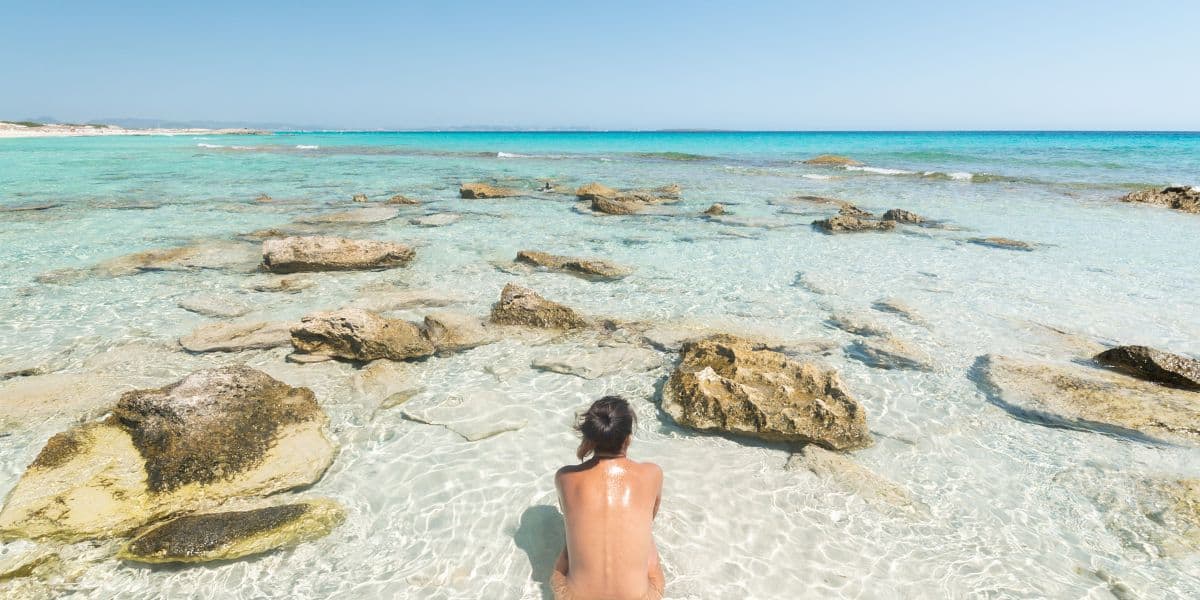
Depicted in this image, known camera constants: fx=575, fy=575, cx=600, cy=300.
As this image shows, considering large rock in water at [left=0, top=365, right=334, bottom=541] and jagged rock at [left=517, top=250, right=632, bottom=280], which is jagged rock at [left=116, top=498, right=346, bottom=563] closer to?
large rock in water at [left=0, top=365, right=334, bottom=541]

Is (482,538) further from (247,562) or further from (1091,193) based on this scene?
(1091,193)

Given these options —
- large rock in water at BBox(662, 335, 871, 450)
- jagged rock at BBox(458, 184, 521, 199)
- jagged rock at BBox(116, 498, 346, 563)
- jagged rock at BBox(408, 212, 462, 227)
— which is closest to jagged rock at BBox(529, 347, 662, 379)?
large rock in water at BBox(662, 335, 871, 450)

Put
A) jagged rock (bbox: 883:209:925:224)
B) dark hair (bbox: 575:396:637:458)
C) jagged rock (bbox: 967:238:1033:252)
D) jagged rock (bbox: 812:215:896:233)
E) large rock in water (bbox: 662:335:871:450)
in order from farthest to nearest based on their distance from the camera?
jagged rock (bbox: 883:209:925:224) → jagged rock (bbox: 812:215:896:233) → jagged rock (bbox: 967:238:1033:252) → large rock in water (bbox: 662:335:871:450) → dark hair (bbox: 575:396:637:458)

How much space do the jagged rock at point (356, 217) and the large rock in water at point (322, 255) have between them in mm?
4816

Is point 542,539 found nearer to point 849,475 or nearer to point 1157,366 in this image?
point 849,475

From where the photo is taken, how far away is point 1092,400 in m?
5.54

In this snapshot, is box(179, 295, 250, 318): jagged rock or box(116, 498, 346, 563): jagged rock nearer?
box(116, 498, 346, 563): jagged rock

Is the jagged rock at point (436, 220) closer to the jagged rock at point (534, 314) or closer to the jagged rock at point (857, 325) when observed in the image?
the jagged rock at point (534, 314)

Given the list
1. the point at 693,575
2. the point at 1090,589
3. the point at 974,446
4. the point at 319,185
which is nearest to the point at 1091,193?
the point at 974,446

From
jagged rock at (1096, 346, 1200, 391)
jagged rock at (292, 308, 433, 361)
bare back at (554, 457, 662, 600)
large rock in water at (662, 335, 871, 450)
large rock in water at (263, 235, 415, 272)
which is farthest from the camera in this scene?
large rock in water at (263, 235, 415, 272)

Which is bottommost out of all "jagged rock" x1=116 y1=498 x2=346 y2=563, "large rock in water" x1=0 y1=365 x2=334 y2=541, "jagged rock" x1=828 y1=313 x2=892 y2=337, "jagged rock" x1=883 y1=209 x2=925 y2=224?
"jagged rock" x1=116 y1=498 x2=346 y2=563

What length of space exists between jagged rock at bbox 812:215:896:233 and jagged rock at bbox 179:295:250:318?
12.6 metres

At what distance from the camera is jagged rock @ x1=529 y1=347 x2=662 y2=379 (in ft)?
20.8

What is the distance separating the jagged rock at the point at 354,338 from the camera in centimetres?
633
